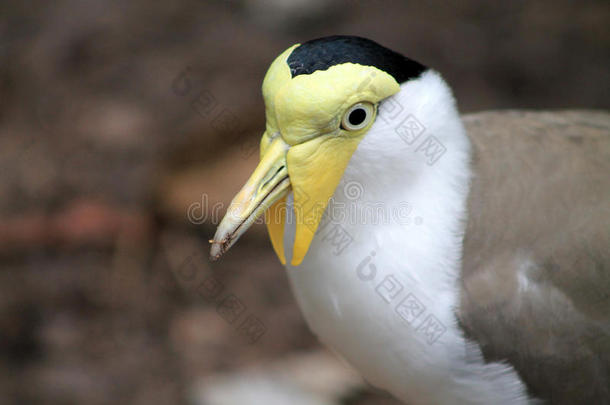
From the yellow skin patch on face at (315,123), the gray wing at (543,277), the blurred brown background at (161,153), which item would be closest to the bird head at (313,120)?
the yellow skin patch on face at (315,123)

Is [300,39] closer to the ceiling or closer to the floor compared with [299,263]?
closer to the ceiling

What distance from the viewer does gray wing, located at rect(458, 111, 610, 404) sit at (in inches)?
88.5

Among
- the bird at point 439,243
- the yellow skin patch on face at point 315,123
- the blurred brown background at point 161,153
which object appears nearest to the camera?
the yellow skin patch on face at point 315,123

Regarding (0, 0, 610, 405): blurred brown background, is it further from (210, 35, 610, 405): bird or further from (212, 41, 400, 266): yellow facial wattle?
(212, 41, 400, 266): yellow facial wattle

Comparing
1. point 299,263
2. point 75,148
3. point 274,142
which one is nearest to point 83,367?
point 75,148

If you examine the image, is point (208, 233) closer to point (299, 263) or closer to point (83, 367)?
point (83, 367)

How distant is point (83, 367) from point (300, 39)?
2.53 metres

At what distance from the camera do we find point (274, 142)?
2.04 meters

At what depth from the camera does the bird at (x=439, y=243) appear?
206 centimetres

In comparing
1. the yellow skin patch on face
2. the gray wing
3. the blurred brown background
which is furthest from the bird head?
the blurred brown background

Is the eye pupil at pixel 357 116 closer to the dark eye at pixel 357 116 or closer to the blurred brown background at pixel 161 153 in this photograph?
the dark eye at pixel 357 116

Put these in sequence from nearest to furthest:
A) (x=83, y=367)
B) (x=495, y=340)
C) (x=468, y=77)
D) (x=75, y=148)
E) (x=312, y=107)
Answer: (x=312, y=107) < (x=495, y=340) < (x=83, y=367) < (x=75, y=148) < (x=468, y=77)

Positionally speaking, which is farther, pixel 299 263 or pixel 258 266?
pixel 258 266

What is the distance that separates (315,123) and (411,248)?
0.53 metres
